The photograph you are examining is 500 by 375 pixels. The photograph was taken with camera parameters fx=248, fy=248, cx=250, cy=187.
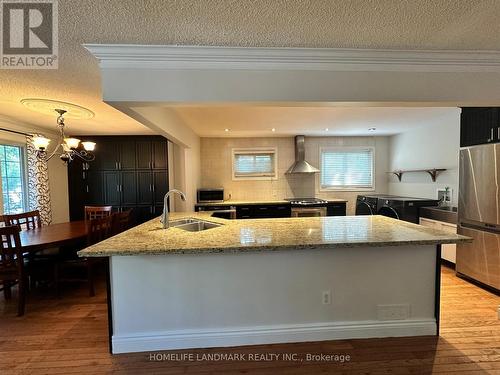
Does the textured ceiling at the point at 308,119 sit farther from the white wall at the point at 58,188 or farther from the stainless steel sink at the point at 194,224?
the white wall at the point at 58,188

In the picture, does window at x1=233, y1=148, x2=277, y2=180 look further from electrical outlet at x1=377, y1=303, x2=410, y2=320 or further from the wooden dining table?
electrical outlet at x1=377, y1=303, x2=410, y2=320

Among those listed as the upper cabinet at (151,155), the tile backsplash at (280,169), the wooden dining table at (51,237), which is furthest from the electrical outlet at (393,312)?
the upper cabinet at (151,155)

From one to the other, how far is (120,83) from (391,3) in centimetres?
184

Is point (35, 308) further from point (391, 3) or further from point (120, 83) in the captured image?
point (391, 3)

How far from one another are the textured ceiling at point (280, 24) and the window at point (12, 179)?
255cm

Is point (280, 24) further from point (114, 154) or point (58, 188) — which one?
point (58, 188)

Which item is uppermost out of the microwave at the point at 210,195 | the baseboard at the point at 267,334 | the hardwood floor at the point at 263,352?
the microwave at the point at 210,195

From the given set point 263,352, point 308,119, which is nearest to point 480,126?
point 308,119

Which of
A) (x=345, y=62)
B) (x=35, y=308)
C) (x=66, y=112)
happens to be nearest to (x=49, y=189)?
(x=66, y=112)

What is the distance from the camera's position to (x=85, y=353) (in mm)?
1945

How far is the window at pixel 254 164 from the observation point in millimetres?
5645

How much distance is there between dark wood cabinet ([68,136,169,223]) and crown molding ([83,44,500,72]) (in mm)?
3464

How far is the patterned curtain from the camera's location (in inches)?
163

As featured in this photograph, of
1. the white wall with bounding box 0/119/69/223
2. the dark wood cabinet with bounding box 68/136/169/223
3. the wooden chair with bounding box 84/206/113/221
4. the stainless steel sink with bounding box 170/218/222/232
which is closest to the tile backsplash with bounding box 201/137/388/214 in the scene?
the dark wood cabinet with bounding box 68/136/169/223
